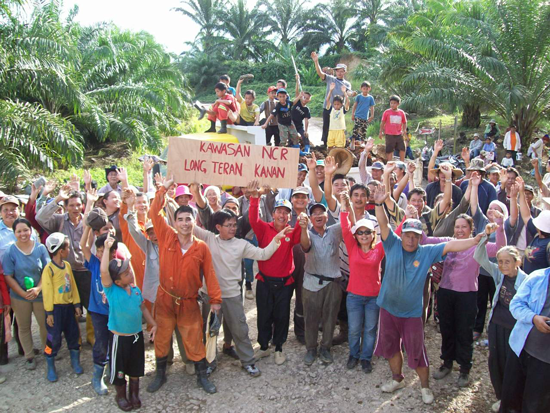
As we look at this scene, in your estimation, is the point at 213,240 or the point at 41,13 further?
the point at 41,13

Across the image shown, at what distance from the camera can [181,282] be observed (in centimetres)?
470

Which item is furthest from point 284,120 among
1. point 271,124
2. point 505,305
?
point 505,305

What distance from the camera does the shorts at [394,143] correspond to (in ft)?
35.2

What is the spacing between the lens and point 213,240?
5102 mm

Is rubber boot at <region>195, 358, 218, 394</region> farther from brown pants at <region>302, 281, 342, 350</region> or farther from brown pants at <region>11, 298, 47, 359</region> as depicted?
brown pants at <region>11, 298, 47, 359</region>

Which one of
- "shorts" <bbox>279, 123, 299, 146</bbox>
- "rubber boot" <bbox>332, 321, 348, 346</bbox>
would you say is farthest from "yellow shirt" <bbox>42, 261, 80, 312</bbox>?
"shorts" <bbox>279, 123, 299, 146</bbox>

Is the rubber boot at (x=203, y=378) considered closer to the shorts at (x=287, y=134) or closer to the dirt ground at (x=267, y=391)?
the dirt ground at (x=267, y=391)

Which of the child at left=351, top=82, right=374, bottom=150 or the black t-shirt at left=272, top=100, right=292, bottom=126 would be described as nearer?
the black t-shirt at left=272, top=100, right=292, bottom=126

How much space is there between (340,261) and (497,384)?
2.08 m

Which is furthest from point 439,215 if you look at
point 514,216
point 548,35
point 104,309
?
point 548,35

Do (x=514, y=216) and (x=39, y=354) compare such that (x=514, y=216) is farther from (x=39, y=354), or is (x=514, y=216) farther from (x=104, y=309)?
(x=39, y=354)

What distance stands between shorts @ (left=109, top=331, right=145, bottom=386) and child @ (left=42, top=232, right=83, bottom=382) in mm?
953

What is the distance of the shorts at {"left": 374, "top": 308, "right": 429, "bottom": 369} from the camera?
4605 mm

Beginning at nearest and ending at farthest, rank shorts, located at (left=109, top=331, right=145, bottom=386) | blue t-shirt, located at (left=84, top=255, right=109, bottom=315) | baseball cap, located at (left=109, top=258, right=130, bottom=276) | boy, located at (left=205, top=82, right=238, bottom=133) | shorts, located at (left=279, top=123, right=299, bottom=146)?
baseball cap, located at (left=109, top=258, right=130, bottom=276), shorts, located at (left=109, top=331, right=145, bottom=386), blue t-shirt, located at (left=84, top=255, right=109, bottom=315), boy, located at (left=205, top=82, right=238, bottom=133), shorts, located at (left=279, top=123, right=299, bottom=146)
